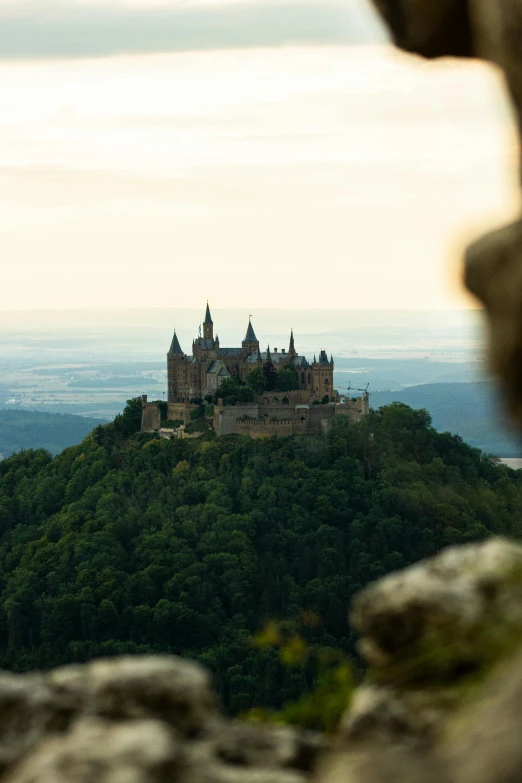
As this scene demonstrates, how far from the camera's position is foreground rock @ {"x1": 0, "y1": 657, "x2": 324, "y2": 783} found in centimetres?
467

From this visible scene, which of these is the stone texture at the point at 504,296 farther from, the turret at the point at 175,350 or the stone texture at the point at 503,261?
the turret at the point at 175,350

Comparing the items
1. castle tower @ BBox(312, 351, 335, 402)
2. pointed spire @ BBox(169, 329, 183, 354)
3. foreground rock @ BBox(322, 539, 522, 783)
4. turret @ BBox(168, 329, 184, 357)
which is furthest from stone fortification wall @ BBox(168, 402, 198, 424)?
foreground rock @ BBox(322, 539, 522, 783)

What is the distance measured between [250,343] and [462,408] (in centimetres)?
1964

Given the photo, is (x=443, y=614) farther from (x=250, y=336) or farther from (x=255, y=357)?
(x=250, y=336)

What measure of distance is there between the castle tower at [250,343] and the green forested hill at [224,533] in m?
9.55

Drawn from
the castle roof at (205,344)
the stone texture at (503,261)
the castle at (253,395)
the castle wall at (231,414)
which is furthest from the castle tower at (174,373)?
the stone texture at (503,261)

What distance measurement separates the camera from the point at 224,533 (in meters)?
80.2

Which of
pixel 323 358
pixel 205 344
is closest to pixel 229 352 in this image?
pixel 205 344

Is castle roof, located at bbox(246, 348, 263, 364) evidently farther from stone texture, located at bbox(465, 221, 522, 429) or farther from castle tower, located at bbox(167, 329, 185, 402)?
stone texture, located at bbox(465, 221, 522, 429)

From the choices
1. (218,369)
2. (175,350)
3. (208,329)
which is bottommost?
(218,369)

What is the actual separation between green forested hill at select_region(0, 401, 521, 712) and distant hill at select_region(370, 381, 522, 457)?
482 centimetres

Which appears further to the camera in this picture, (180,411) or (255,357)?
(255,357)

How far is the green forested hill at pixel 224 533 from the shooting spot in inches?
2869

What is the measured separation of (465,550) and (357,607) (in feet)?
1.82
